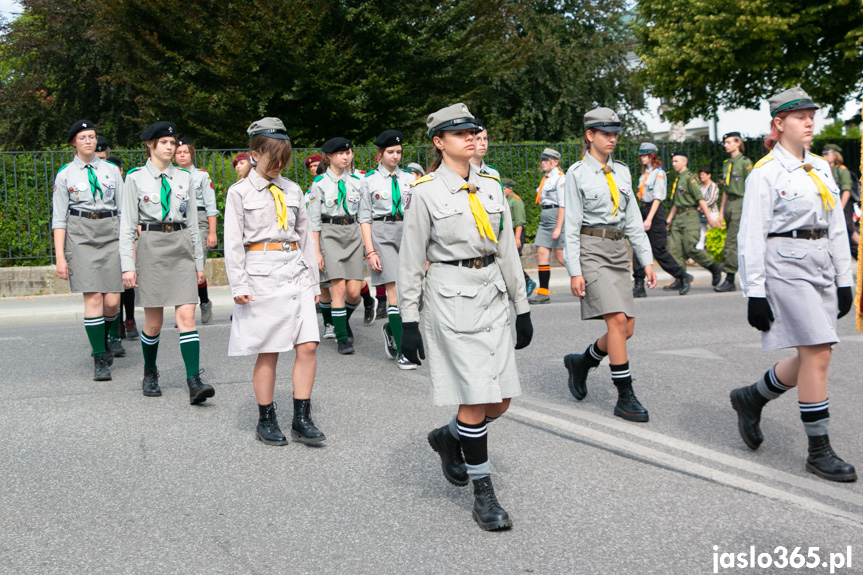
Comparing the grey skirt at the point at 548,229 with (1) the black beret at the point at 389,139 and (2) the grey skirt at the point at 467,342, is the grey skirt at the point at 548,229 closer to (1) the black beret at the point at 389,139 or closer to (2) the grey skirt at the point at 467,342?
(1) the black beret at the point at 389,139

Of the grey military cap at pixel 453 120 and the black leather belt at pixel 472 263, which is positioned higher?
the grey military cap at pixel 453 120

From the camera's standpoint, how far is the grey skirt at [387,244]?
8.57 meters

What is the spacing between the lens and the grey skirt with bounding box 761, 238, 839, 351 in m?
4.61

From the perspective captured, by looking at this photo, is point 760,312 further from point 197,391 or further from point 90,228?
point 90,228

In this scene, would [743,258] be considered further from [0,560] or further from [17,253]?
[17,253]

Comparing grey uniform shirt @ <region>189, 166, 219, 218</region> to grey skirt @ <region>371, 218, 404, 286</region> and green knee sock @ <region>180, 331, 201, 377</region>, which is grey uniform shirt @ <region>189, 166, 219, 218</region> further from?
green knee sock @ <region>180, 331, 201, 377</region>

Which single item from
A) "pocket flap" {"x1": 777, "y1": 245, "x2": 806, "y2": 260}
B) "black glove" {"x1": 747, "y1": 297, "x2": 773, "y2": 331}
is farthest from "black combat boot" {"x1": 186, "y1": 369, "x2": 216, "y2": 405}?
"pocket flap" {"x1": 777, "y1": 245, "x2": 806, "y2": 260}

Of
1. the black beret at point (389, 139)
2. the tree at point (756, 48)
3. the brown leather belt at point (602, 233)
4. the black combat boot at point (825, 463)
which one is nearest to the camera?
the black combat boot at point (825, 463)

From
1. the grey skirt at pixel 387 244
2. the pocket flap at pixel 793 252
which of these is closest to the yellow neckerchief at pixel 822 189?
the pocket flap at pixel 793 252

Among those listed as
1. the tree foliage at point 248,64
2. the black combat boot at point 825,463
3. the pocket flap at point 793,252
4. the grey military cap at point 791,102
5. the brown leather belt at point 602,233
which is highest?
the tree foliage at point 248,64

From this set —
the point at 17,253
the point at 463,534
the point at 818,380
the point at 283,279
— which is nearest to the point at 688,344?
the point at 818,380

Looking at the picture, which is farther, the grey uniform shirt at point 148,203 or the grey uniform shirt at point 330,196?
the grey uniform shirt at point 330,196

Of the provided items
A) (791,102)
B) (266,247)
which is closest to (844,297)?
(791,102)

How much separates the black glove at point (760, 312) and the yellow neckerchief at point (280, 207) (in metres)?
2.63
